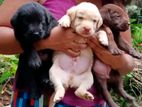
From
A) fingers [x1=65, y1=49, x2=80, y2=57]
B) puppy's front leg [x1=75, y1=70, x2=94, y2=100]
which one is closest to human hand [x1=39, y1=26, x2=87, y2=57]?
fingers [x1=65, y1=49, x2=80, y2=57]

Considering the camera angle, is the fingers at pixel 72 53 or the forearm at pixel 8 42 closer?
the fingers at pixel 72 53

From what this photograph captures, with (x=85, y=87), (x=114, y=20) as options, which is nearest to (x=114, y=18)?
(x=114, y=20)

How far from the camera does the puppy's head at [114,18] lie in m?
2.35

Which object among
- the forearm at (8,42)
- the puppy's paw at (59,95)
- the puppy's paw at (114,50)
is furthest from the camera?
the forearm at (8,42)

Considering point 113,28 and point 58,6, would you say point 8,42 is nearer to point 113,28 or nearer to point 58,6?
point 58,6

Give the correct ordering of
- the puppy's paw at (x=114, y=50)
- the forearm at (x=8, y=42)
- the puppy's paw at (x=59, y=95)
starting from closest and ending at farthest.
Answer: the puppy's paw at (x=59, y=95)
the puppy's paw at (x=114, y=50)
the forearm at (x=8, y=42)

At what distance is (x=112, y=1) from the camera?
8.48ft

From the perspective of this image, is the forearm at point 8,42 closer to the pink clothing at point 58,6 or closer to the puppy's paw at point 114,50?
the pink clothing at point 58,6

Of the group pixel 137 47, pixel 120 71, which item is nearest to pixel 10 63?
pixel 137 47

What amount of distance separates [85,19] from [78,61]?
0.76ft

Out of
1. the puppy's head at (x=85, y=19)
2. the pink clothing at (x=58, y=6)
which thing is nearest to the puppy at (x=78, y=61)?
the puppy's head at (x=85, y=19)

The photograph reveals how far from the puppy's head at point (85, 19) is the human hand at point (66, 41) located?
0.08 m

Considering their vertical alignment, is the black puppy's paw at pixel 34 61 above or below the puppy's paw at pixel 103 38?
below

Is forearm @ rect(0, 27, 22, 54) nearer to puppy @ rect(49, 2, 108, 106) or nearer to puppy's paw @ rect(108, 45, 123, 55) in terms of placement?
puppy @ rect(49, 2, 108, 106)
